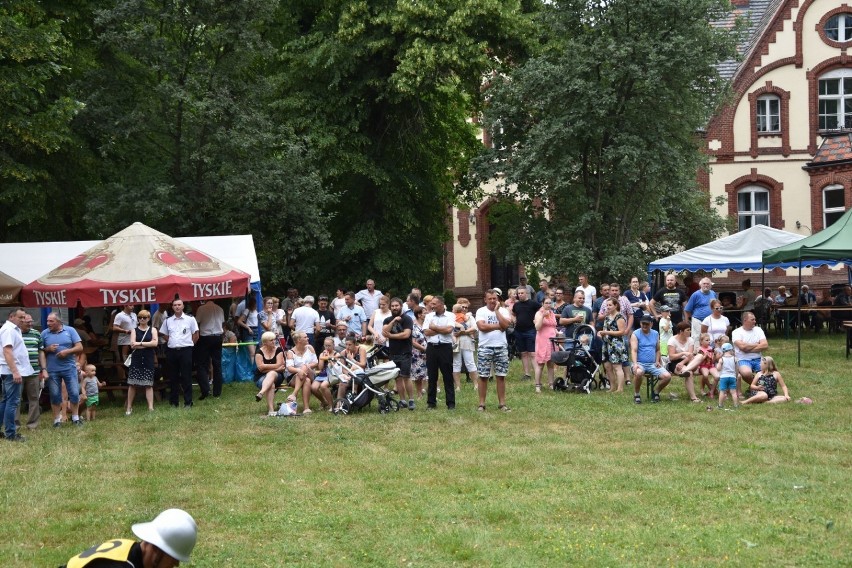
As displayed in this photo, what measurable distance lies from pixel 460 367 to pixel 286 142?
8949 mm

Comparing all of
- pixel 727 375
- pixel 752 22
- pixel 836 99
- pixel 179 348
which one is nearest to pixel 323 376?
pixel 179 348

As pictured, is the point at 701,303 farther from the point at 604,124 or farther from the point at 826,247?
the point at 604,124

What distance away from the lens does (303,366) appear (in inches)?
640

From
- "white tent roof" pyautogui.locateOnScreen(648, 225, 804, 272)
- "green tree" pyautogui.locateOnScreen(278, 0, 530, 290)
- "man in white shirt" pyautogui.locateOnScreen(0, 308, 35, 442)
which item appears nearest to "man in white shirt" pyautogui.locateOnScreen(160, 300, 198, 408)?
"man in white shirt" pyautogui.locateOnScreen(0, 308, 35, 442)

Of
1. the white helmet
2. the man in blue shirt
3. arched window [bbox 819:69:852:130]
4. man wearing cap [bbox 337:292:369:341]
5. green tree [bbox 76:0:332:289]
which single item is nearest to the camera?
the white helmet

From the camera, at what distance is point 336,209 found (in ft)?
97.3

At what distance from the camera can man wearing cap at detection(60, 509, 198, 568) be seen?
504 cm

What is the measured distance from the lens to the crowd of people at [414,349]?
1520 centimetres

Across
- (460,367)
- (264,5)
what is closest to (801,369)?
(460,367)

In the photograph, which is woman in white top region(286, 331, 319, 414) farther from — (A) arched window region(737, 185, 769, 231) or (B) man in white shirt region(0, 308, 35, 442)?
(A) arched window region(737, 185, 769, 231)

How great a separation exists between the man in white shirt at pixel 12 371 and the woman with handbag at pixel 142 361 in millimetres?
2430

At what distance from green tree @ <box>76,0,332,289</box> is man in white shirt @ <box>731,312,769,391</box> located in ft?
38.8

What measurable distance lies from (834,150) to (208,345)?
86.9 feet

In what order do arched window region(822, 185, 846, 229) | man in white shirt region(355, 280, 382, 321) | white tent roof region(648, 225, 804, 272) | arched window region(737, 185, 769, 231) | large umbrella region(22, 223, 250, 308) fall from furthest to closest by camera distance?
arched window region(737, 185, 769, 231), arched window region(822, 185, 846, 229), white tent roof region(648, 225, 804, 272), man in white shirt region(355, 280, 382, 321), large umbrella region(22, 223, 250, 308)
